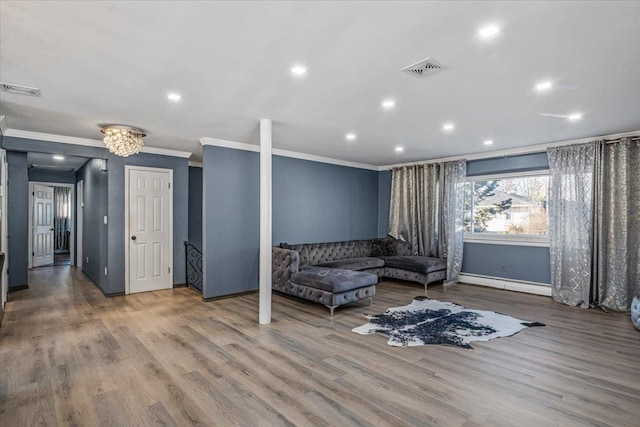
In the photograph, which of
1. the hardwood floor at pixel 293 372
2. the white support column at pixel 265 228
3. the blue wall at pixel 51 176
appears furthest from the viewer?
the blue wall at pixel 51 176

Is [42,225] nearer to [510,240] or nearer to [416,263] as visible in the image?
[416,263]

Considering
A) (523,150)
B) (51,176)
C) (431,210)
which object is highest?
(523,150)

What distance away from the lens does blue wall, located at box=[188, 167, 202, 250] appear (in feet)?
23.5

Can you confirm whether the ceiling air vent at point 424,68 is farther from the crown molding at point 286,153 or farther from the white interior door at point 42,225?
the white interior door at point 42,225

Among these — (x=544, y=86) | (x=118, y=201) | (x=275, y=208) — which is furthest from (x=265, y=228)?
(x=544, y=86)

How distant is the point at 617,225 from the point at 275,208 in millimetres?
5316

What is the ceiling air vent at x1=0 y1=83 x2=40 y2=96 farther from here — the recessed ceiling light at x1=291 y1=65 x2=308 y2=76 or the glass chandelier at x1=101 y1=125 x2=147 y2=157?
the recessed ceiling light at x1=291 y1=65 x2=308 y2=76

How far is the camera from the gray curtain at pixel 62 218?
10.9 meters

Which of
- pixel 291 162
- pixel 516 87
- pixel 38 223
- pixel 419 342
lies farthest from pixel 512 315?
pixel 38 223

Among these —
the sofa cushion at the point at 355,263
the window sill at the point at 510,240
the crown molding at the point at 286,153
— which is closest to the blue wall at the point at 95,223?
the crown molding at the point at 286,153

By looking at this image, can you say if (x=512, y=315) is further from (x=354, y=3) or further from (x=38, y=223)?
(x=38, y=223)

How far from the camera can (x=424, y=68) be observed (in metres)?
2.73

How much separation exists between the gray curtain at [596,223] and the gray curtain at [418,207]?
203 cm

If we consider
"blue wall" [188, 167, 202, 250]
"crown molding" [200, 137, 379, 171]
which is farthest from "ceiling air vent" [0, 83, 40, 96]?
"blue wall" [188, 167, 202, 250]
